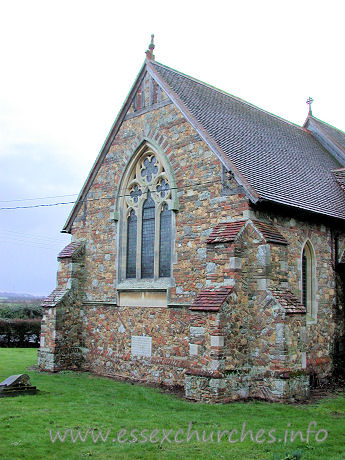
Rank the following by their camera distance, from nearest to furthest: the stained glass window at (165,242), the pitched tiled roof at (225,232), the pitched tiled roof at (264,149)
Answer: the pitched tiled roof at (225,232), the pitched tiled roof at (264,149), the stained glass window at (165,242)

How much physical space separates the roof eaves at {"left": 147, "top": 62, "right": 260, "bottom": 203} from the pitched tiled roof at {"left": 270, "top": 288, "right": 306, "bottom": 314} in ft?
7.94

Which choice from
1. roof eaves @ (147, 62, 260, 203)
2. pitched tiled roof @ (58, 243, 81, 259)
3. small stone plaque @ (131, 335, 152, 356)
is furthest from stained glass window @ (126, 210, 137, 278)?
roof eaves @ (147, 62, 260, 203)

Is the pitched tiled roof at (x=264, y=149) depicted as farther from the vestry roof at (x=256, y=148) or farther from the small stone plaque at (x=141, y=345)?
the small stone plaque at (x=141, y=345)

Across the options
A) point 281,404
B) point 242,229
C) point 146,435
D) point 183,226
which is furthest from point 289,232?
point 146,435

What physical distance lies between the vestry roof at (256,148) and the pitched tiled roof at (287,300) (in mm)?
2394

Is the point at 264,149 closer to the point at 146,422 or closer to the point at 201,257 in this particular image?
the point at 201,257

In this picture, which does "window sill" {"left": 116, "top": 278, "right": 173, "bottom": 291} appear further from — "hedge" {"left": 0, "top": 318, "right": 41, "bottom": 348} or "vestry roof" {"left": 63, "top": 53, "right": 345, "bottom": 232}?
"hedge" {"left": 0, "top": 318, "right": 41, "bottom": 348}

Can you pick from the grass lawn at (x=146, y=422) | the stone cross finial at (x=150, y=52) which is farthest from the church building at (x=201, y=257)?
the grass lawn at (x=146, y=422)

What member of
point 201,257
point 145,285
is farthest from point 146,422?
point 145,285

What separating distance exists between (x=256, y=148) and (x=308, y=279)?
4.70m

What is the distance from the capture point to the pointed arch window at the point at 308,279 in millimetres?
15852

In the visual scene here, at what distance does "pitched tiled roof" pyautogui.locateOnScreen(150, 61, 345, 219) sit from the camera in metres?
15.1

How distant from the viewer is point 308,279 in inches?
631

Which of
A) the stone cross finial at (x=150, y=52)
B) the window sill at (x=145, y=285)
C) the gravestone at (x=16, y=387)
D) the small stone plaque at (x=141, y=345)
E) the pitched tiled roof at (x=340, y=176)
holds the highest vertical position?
the stone cross finial at (x=150, y=52)
